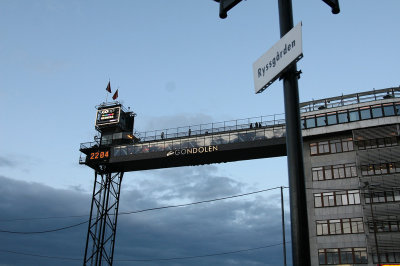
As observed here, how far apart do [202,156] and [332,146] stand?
61.1 ft

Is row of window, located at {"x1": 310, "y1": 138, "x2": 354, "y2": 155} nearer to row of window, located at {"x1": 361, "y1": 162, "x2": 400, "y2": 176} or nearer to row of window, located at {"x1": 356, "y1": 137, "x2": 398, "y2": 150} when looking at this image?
row of window, located at {"x1": 356, "y1": 137, "x2": 398, "y2": 150}

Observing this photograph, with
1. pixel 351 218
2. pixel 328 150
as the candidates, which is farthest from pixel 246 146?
pixel 351 218

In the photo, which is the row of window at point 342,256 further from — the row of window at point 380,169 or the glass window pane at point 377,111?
the glass window pane at point 377,111

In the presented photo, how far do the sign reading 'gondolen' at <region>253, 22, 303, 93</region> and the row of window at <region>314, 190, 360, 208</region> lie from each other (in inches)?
1894

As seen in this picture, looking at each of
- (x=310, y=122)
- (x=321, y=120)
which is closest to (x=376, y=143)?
(x=321, y=120)

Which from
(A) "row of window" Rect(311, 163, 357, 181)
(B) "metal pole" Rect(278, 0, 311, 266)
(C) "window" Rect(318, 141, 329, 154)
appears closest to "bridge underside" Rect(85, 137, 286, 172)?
(C) "window" Rect(318, 141, 329, 154)

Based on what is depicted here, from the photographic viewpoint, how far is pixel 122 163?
2451 inches

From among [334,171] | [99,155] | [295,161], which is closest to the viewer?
[295,161]

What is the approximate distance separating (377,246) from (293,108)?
47.3m

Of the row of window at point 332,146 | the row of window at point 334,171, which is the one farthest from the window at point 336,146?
the row of window at point 334,171

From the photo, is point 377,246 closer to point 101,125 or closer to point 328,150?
point 328,150

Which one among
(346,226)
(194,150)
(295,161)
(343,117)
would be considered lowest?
(295,161)

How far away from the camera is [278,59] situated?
7395 millimetres

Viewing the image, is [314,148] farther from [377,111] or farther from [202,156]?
[202,156]
